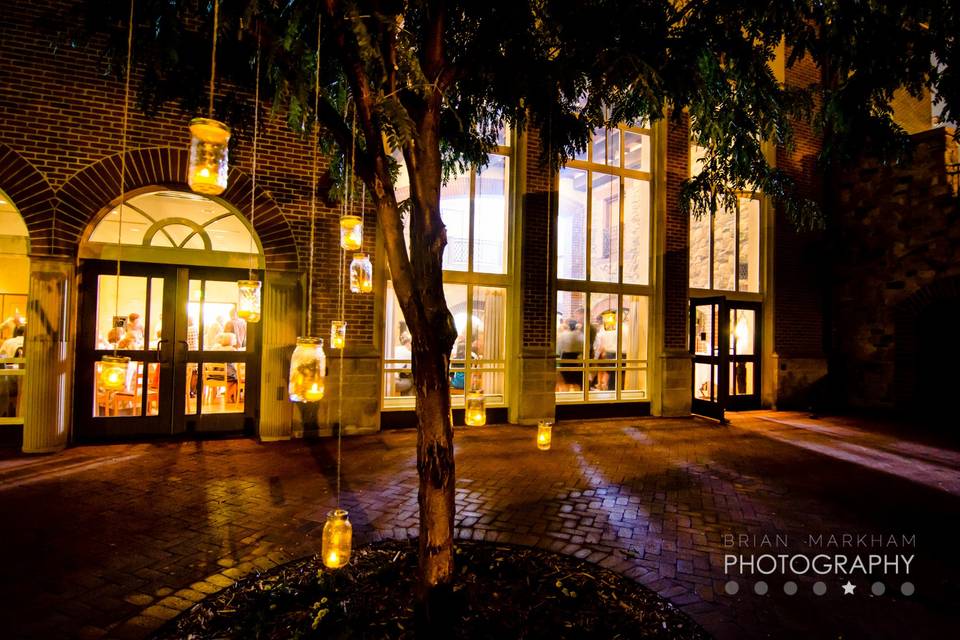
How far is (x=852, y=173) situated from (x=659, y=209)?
6.08 meters

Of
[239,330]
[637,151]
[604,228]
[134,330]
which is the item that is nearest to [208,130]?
[239,330]

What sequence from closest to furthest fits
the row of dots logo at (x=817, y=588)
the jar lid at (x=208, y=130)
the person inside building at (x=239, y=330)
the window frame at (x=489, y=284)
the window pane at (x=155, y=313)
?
the jar lid at (x=208, y=130), the row of dots logo at (x=817, y=588), the window pane at (x=155, y=313), the person inside building at (x=239, y=330), the window frame at (x=489, y=284)

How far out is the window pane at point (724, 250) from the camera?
1127cm

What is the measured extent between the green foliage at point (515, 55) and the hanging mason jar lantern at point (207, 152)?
2.13 ft

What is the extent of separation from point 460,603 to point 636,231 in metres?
8.89

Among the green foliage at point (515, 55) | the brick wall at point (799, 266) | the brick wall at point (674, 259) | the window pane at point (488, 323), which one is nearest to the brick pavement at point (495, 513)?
the window pane at point (488, 323)

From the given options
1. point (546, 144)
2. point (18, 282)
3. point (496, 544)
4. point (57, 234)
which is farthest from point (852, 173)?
point (18, 282)

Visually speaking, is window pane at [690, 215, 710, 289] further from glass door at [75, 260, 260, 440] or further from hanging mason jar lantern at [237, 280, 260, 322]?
hanging mason jar lantern at [237, 280, 260, 322]

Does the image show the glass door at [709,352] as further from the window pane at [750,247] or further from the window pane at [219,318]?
the window pane at [219,318]

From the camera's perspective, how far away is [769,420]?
987 centimetres

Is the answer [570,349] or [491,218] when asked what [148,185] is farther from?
[570,349]

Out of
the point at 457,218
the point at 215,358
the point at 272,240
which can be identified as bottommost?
the point at 215,358

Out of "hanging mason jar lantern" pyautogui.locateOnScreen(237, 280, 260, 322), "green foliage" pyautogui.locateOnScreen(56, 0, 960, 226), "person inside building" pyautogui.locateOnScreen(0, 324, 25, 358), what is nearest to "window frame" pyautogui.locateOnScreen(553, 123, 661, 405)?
"green foliage" pyautogui.locateOnScreen(56, 0, 960, 226)

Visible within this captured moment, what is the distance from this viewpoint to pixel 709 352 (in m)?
10.6
